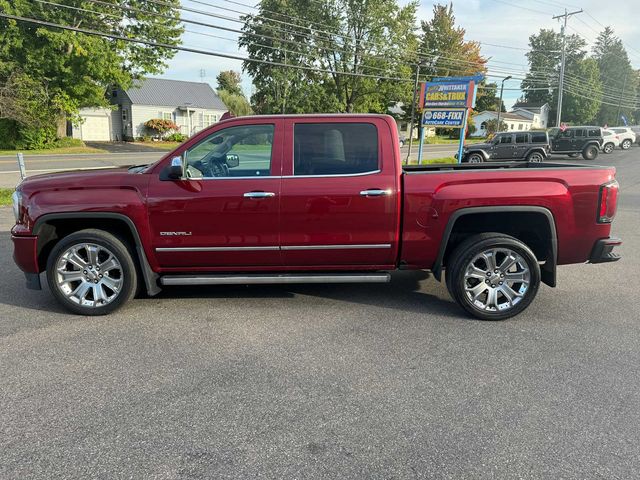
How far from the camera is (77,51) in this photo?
28906mm

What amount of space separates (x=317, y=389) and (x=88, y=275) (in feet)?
8.63

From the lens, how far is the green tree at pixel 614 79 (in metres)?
95.5

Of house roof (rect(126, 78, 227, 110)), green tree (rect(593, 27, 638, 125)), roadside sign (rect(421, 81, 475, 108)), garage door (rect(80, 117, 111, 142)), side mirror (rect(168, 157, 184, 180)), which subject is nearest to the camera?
side mirror (rect(168, 157, 184, 180))

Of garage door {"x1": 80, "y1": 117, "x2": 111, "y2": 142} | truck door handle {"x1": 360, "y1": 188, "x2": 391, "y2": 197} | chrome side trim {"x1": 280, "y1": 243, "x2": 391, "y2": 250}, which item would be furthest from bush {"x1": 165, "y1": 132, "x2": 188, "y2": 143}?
truck door handle {"x1": 360, "y1": 188, "x2": 391, "y2": 197}

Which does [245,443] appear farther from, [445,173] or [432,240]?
[445,173]

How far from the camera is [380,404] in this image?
3.12 m

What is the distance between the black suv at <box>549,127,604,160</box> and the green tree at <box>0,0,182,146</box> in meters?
23.9

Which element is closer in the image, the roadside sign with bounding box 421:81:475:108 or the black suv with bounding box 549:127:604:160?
the roadside sign with bounding box 421:81:475:108

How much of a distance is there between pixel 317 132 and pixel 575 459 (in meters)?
3.29

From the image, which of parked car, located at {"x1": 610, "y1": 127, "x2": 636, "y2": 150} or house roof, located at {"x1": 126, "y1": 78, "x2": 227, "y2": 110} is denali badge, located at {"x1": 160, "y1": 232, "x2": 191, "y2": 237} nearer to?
parked car, located at {"x1": 610, "y1": 127, "x2": 636, "y2": 150}

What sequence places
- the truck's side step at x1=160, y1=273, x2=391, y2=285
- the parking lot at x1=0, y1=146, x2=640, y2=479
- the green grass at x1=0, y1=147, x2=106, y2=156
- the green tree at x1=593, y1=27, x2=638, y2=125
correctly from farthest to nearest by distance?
the green tree at x1=593, y1=27, x2=638, y2=125 < the green grass at x1=0, y1=147, x2=106, y2=156 < the truck's side step at x1=160, y1=273, x2=391, y2=285 < the parking lot at x1=0, y1=146, x2=640, y2=479

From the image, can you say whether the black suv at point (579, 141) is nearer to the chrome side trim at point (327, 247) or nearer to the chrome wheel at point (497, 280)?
the chrome wheel at point (497, 280)

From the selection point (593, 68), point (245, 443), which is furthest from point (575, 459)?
point (593, 68)

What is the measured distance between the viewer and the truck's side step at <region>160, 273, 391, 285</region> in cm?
457
